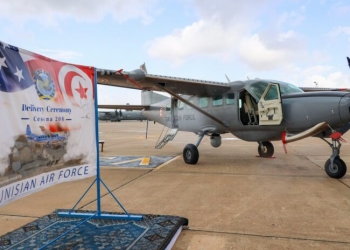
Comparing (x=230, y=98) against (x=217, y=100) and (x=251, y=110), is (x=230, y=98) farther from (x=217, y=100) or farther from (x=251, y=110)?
(x=251, y=110)

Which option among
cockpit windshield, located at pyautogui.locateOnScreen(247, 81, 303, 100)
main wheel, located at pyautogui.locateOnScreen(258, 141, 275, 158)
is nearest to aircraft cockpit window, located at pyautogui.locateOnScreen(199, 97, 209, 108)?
cockpit windshield, located at pyautogui.locateOnScreen(247, 81, 303, 100)

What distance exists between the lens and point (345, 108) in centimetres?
606

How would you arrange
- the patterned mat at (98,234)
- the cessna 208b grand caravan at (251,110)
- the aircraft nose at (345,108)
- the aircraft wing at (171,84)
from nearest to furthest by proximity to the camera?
the patterned mat at (98,234) → the aircraft nose at (345,108) → the cessna 208b grand caravan at (251,110) → the aircraft wing at (171,84)

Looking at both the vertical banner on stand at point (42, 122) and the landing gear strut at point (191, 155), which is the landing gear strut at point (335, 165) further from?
the vertical banner on stand at point (42, 122)

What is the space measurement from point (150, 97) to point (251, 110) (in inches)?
263

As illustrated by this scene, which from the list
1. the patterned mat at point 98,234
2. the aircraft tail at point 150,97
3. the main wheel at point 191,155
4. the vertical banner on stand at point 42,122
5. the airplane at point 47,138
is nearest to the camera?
the vertical banner on stand at point 42,122

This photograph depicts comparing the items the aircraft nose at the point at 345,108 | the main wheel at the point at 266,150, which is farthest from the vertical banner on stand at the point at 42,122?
the main wheel at the point at 266,150

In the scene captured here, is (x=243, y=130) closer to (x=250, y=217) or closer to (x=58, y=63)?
(x=250, y=217)

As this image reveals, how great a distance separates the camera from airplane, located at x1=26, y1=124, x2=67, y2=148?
9.80 feet

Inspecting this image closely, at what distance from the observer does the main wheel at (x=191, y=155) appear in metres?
9.21

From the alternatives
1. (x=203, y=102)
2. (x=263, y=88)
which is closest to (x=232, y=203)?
(x=263, y=88)

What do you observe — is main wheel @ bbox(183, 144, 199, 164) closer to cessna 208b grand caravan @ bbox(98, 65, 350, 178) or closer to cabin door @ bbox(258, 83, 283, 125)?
cessna 208b grand caravan @ bbox(98, 65, 350, 178)

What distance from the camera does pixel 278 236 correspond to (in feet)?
11.3

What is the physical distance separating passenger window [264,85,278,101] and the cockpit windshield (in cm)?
23
